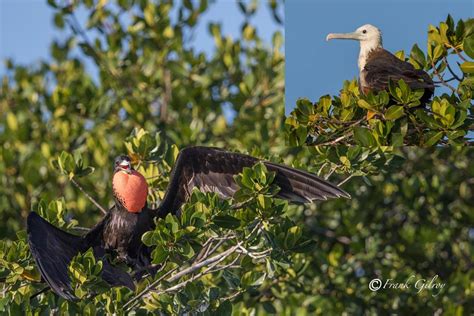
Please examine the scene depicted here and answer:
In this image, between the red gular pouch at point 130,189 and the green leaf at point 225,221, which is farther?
the red gular pouch at point 130,189

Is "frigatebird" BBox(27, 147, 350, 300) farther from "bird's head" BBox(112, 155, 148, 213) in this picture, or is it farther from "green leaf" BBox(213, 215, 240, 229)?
"green leaf" BBox(213, 215, 240, 229)

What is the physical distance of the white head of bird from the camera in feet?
15.7

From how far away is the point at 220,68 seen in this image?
8.39m

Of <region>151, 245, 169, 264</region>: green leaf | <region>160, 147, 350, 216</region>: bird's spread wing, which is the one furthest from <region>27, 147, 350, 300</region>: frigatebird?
<region>151, 245, 169, 264</region>: green leaf

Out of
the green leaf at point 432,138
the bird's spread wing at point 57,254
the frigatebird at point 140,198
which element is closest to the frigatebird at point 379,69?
the green leaf at point 432,138

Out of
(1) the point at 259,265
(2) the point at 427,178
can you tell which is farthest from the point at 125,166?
(2) the point at 427,178

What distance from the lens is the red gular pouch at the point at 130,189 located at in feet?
16.9

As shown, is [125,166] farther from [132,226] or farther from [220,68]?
[220,68]

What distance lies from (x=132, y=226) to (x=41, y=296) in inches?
26.7

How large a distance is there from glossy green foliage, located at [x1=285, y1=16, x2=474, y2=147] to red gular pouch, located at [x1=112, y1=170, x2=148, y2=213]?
0.79 metres

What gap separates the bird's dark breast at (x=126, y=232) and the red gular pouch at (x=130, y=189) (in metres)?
0.06

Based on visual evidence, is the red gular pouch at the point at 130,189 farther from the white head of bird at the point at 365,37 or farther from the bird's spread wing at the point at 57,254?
the white head of bird at the point at 365,37

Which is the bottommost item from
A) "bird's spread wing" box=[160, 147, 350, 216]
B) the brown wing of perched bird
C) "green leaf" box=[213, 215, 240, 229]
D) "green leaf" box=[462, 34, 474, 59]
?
"green leaf" box=[213, 215, 240, 229]

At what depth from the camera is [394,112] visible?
4883 mm
